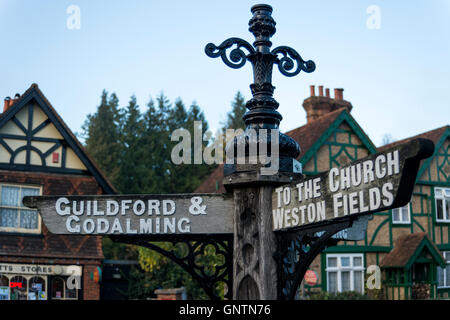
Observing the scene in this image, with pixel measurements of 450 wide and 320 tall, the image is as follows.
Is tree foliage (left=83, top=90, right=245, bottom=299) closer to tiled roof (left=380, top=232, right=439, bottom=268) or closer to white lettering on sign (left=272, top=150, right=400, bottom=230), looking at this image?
tiled roof (left=380, top=232, right=439, bottom=268)

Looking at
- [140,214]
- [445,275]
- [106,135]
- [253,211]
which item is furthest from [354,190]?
[106,135]

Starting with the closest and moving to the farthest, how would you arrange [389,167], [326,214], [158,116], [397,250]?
1. [389,167]
2. [326,214]
3. [397,250]
4. [158,116]

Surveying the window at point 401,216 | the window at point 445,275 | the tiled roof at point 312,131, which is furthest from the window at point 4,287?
the window at point 445,275

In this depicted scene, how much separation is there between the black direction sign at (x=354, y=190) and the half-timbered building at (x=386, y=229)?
1724cm

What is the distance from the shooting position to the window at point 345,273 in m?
21.1

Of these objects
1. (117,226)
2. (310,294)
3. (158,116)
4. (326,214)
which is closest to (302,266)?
(326,214)

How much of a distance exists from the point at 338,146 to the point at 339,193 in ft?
63.0

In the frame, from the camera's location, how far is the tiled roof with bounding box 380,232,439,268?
21.3m

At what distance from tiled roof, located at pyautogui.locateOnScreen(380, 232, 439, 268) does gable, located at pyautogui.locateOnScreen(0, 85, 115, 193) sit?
35.9ft

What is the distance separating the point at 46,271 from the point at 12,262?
3.29 ft

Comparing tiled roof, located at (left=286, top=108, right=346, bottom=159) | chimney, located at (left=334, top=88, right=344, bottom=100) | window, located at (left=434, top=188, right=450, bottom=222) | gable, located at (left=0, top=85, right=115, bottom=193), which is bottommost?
window, located at (left=434, top=188, right=450, bottom=222)

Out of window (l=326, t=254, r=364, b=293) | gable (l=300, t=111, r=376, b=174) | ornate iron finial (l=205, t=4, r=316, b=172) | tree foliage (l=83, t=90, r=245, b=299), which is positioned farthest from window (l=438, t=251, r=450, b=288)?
ornate iron finial (l=205, t=4, r=316, b=172)

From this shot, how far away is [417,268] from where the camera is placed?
2308cm

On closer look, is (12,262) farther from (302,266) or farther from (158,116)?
(158,116)
